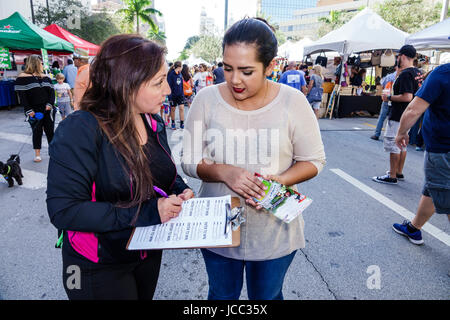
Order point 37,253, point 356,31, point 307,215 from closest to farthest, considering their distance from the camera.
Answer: point 37,253 → point 307,215 → point 356,31

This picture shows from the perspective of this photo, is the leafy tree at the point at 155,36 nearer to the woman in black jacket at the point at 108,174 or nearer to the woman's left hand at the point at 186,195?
the woman in black jacket at the point at 108,174

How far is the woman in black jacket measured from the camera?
1104mm

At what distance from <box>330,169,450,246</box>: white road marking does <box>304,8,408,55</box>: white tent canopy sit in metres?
7.11

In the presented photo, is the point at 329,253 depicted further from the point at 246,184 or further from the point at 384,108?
the point at 384,108

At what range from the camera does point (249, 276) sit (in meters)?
1.55

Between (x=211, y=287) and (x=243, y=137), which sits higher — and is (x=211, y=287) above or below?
below

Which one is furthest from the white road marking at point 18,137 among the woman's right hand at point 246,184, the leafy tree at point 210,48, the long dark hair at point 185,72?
the leafy tree at point 210,48

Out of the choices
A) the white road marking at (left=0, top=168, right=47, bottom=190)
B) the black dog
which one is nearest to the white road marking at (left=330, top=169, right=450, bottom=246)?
the white road marking at (left=0, top=168, right=47, bottom=190)

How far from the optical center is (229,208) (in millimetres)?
1341
